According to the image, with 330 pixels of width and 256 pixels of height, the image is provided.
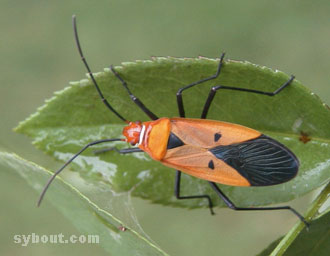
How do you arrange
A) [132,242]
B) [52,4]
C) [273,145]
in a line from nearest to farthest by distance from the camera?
[132,242] < [273,145] < [52,4]

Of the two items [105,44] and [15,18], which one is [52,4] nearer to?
[15,18]

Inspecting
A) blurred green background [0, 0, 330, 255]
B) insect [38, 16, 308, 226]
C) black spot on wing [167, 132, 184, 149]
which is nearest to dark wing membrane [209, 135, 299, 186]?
insect [38, 16, 308, 226]

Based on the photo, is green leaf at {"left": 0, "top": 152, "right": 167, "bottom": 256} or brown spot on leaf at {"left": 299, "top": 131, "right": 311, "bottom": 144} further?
brown spot on leaf at {"left": 299, "top": 131, "right": 311, "bottom": 144}

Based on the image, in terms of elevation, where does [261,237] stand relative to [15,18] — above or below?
below

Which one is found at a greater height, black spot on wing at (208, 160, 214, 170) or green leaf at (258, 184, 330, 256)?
black spot on wing at (208, 160, 214, 170)

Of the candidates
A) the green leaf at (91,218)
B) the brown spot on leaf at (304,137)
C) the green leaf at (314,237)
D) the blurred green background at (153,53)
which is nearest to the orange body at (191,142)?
the brown spot on leaf at (304,137)

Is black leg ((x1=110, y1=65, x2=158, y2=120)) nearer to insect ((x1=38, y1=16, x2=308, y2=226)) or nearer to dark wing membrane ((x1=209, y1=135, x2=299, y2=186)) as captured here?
insect ((x1=38, y1=16, x2=308, y2=226))

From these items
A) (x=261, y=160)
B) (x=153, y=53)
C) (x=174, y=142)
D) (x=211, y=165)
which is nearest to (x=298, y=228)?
(x=261, y=160)

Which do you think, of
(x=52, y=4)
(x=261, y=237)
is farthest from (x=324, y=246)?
(x=52, y=4)
